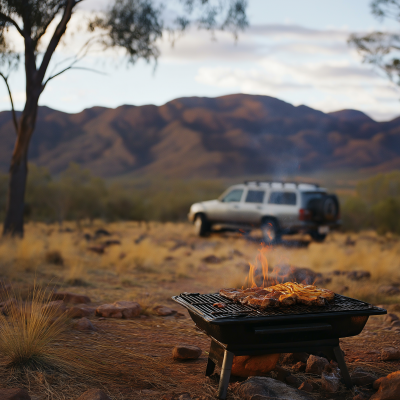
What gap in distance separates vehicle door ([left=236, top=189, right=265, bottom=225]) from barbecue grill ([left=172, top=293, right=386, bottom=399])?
10.9 meters

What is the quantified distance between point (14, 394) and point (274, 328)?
75.8 inches

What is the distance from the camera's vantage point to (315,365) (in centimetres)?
409

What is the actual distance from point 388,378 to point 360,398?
0.88 ft

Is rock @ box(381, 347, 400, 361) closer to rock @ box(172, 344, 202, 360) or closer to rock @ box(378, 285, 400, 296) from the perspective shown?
rock @ box(172, 344, 202, 360)

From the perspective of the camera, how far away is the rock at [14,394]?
3.07 metres

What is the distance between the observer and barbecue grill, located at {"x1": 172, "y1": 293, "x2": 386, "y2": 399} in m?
3.49

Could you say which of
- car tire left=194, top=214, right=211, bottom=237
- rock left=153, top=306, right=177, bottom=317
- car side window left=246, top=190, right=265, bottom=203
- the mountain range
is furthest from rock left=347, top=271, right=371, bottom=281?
the mountain range

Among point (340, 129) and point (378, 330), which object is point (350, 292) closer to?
point (378, 330)

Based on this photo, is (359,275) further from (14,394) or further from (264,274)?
(14,394)

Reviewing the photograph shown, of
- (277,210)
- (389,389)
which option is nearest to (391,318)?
(389,389)

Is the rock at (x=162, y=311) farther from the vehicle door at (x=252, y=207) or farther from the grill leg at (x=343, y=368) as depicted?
the vehicle door at (x=252, y=207)

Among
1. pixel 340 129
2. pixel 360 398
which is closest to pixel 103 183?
pixel 360 398

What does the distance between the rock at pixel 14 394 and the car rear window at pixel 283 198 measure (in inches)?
460

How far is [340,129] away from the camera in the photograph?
9269cm
